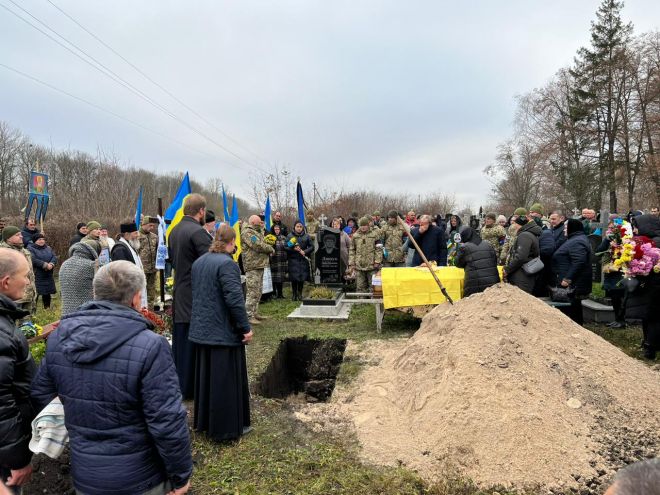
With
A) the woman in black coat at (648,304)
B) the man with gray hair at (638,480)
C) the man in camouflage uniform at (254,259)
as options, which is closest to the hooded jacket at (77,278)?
the man in camouflage uniform at (254,259)

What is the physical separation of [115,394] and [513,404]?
339 cm

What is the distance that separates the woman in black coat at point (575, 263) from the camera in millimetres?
6508

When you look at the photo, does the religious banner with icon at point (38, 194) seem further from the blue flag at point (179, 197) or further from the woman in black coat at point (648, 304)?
the woman in black coat at point (648, 304)

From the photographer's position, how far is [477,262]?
21.0 feet

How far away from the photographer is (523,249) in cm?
666

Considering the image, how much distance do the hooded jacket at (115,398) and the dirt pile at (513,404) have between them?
87.9 inches

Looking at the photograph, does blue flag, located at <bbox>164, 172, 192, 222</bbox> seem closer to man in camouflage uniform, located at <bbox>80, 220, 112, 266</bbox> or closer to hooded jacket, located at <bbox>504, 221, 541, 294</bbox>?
man in camouflage uniform, located at <bbox>80, 220, 112, 266</bbox>

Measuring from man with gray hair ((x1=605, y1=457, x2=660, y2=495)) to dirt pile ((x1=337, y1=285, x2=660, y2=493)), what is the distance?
8.72ft

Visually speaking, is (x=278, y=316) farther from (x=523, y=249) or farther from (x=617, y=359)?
(x=617, y=359)

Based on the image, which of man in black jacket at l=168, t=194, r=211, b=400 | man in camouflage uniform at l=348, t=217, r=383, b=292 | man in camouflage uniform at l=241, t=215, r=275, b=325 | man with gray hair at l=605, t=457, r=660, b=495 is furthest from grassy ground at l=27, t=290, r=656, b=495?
man in camouflage uniform at l=348, t=217, r=383, b=292

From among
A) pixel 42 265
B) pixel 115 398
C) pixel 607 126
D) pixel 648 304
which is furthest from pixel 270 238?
pixel 607 126

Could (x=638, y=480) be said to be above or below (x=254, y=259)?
below

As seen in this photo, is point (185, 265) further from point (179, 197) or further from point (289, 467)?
point (179, 197)

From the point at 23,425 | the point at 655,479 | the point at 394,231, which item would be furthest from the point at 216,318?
the point at 394,231
